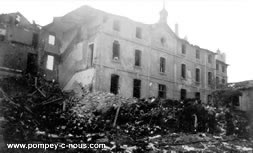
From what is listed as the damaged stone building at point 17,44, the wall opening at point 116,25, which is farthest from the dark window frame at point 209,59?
the damaged stone building at point 17,44

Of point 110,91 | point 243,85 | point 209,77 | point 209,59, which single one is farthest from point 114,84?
point 209,59

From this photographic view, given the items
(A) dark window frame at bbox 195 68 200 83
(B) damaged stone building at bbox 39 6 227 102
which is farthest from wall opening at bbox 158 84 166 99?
(A) dark window frame at bbox 195 68 200 83

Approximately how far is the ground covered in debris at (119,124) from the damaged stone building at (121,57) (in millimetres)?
3383

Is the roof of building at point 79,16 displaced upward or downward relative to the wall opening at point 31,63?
upward

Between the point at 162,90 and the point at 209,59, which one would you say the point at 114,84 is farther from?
the point at 209,59

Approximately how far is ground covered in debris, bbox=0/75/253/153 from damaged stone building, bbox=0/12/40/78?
5.39 metres

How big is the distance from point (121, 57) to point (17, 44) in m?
11.0

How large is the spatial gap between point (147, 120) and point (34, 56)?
1654 cm

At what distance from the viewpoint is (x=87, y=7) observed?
2247 centimetres

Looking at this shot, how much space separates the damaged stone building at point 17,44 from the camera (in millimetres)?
25359

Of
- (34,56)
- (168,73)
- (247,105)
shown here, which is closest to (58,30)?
(34,56)

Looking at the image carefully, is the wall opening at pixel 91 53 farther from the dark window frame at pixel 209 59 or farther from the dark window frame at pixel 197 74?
the dark window frame at pixel 209 59

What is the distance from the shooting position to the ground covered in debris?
11.6m

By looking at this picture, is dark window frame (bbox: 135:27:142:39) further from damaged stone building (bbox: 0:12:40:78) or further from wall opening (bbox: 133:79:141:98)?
damaged stone building (bbox: 0:12:40:78)
